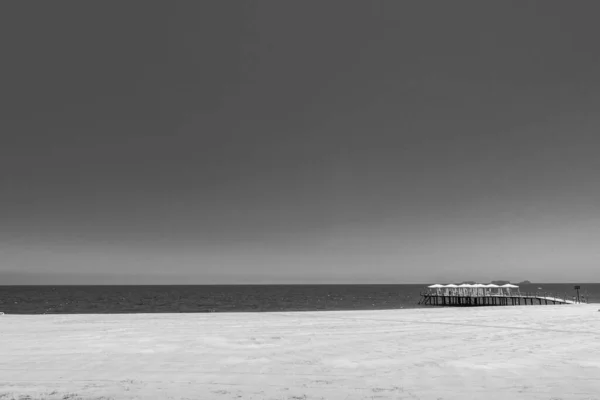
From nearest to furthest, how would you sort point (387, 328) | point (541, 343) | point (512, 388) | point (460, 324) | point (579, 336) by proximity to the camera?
point (512, 388), point (541, 343), point (579, 336), point (387, 328), point (460, 324)

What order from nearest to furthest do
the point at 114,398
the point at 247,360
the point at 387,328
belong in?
the point at 114,398
the point at 247,360
the point at 387,328

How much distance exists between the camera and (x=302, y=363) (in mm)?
9734

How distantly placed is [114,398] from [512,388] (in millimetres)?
7065

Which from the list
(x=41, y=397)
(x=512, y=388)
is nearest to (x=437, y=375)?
(x=512, y=388)

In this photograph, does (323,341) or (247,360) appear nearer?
(247,360)

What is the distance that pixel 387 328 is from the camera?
16.6 meters

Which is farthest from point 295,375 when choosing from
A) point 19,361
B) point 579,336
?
point 579,336

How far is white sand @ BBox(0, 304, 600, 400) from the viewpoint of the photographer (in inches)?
292

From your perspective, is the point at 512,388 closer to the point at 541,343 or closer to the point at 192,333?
the point at 541,343

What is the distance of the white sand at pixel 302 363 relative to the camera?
742 centimetres

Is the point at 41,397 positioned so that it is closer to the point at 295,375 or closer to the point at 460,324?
the point at 295,375

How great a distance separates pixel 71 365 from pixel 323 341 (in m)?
7.04

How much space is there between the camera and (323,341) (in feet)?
42.9

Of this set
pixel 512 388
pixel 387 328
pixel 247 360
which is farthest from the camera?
pixel 387 328
